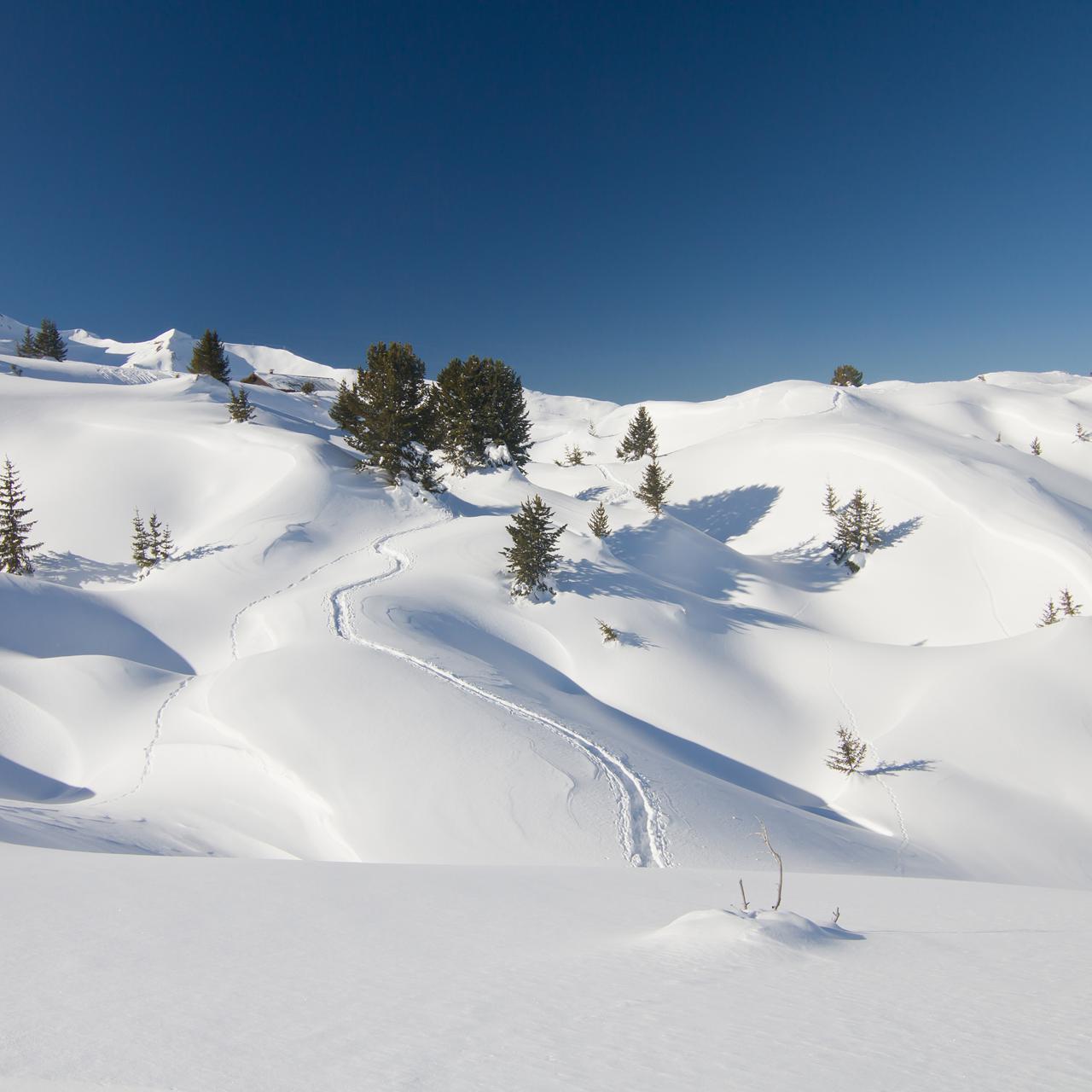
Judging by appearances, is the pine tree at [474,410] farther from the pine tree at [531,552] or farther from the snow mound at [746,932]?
the snow mound at [746,932]

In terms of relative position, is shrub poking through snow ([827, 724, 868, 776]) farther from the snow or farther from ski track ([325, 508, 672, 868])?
A: ski track ([325, 508, 672, 868])

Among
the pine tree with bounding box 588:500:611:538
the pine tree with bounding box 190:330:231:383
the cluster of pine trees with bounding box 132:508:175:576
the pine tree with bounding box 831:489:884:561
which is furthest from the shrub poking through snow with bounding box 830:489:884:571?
the pine tree with bounding box 190:330:231:383

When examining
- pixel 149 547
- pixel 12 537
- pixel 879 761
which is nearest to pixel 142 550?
pixel 149 547

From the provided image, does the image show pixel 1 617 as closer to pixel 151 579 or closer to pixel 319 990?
pixel 151 579

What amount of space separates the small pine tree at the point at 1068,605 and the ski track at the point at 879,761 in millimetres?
9562

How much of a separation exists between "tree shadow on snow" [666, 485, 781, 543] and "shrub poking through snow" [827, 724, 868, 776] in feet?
71.2

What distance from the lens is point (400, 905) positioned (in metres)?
4.44

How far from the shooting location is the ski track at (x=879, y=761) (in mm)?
10889

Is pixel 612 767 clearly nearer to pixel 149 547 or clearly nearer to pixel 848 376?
pixel 149 547

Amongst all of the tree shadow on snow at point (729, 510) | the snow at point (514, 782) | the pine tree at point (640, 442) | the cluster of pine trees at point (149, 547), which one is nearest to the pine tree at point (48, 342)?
the snow at point (514, 782)

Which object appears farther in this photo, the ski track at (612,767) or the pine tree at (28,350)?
the pine tree at (28,350)

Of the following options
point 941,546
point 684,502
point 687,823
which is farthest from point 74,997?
point 684,502

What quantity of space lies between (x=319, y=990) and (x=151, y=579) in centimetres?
2197

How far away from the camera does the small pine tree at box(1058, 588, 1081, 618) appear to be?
2078 cm
